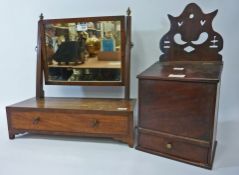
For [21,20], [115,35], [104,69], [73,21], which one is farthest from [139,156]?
[21,20]

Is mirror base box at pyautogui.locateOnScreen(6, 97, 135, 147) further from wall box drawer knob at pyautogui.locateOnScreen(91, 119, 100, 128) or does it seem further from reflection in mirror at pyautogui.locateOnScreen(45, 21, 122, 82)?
reflection in mirror at pyautogui.locateOnScreen(45, 21, 122, 82)

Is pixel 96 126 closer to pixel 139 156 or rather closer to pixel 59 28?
pixel 139 156

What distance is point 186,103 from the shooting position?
1207 millimetres

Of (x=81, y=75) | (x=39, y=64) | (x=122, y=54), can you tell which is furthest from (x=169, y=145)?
(x=39, y=64)

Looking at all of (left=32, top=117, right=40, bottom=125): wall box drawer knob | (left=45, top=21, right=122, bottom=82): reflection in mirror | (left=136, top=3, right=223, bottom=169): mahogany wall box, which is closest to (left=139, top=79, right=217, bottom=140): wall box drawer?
(left=136, top=3, right=223, bottom=169): mahogany wall box

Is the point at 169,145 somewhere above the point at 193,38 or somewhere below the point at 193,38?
below

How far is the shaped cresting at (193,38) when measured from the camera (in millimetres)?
1508

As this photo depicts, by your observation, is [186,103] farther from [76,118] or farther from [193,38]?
[76,118]

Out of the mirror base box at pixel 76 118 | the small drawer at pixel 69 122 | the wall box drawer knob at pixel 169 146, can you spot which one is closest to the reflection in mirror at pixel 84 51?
the mirror base box at pixel 76 118

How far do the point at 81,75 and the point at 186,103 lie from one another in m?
0.85

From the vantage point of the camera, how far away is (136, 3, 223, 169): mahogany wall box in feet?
3.82

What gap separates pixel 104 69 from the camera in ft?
5.57

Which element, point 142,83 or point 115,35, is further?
point 115,35

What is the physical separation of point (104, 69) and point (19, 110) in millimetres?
640
